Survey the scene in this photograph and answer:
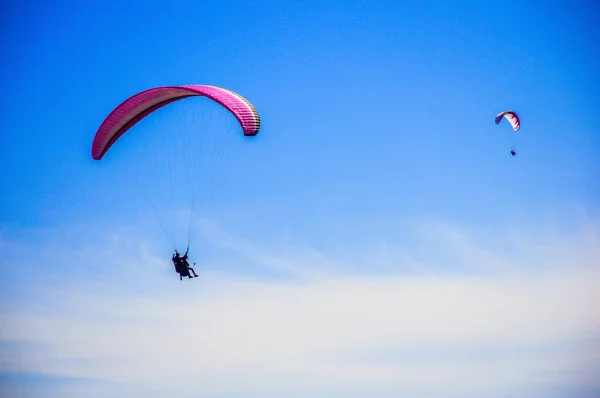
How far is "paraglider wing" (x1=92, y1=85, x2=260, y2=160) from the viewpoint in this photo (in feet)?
110

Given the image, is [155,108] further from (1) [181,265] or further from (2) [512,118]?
(2) [512,118]

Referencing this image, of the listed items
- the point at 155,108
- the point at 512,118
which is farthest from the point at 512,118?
the point at 155,108

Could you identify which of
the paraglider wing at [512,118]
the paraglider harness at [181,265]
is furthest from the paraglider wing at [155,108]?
the paraglider wing at [512,118]

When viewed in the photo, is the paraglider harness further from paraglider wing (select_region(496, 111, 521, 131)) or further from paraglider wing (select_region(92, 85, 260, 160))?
paraglider wing (select_region(496, 111, 521, 131))

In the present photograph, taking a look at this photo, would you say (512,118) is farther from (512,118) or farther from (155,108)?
(155,108)

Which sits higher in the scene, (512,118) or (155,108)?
(512,118)

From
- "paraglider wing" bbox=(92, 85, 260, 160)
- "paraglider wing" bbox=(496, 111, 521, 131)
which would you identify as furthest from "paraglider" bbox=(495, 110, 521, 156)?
"paraglider wing" bbox=(92, 85, 260, 160)

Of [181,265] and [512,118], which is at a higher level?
[512,118]

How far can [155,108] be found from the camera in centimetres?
3806

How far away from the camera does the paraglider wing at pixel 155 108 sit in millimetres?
33562

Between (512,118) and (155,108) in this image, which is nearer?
(155,108)

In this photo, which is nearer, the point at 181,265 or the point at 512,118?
the point at 181,265

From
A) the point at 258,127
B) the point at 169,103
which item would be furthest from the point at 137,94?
the point at 258,127

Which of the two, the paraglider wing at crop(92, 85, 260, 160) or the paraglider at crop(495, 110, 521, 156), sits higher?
the paraglider at crop(495, 110, 521, 156)
